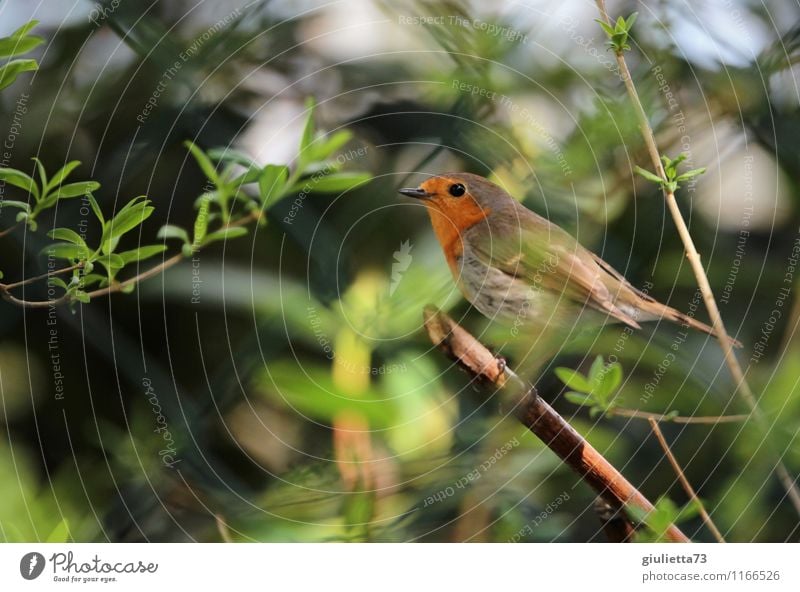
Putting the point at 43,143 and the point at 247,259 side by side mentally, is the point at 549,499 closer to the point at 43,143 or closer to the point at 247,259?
the point at 247,259

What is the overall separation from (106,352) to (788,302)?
0.55 meters

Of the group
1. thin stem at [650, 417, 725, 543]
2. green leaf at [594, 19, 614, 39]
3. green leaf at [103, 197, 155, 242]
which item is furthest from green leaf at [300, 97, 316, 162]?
thin stem at [650, 417, 725, 543]

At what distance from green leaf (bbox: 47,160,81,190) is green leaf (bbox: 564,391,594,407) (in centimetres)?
38

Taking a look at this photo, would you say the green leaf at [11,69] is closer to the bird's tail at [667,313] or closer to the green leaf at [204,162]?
the green leaf at [204,162]

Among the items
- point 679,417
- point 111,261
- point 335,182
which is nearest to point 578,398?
point 679,417

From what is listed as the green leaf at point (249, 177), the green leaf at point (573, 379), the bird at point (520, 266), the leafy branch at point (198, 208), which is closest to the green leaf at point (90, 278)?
the leafy branch at point (198, 208)

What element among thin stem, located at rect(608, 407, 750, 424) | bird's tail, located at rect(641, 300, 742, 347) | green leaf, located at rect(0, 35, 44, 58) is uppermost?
green leaf, located at rect(0, 35, 44, 58)

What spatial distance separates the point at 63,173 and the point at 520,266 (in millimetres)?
321

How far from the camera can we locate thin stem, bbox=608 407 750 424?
636mm

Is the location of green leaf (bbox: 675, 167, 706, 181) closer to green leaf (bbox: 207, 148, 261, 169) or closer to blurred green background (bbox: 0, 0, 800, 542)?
blurred green background (bbox: 0, 0, 800, 542)

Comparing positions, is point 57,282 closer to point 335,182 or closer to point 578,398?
point 335,182

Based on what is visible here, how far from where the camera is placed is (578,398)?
599 mm

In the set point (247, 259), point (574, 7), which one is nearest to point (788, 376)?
point (574, 7)
